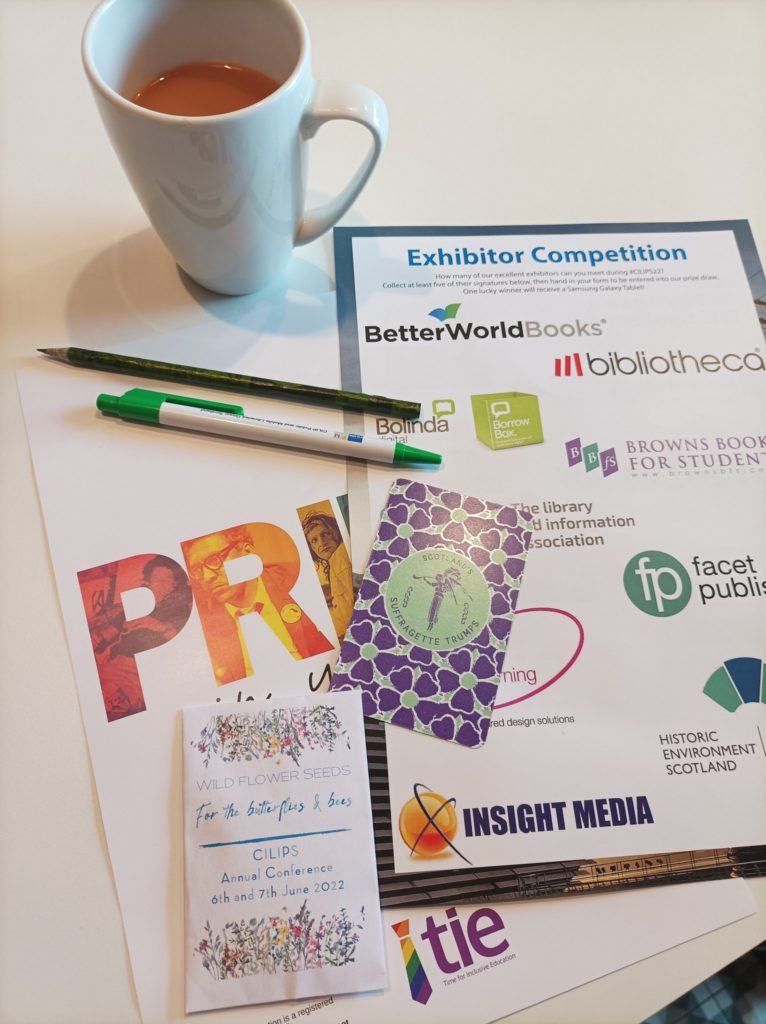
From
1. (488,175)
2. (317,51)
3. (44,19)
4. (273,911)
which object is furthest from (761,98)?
(273,911)

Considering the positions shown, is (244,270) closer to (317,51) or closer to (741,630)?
(317,51)

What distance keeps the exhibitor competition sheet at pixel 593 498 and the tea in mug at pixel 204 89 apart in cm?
15

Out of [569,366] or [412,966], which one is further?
[569,366]

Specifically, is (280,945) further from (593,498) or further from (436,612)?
(593,498)

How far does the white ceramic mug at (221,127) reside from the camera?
0.48m

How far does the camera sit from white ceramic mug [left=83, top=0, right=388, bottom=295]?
1.58 feet

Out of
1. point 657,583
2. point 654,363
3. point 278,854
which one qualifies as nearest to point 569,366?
point 654,363

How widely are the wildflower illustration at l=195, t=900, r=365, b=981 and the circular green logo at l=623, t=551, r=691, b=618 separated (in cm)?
28

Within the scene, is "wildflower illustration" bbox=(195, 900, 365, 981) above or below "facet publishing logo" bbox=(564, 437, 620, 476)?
below

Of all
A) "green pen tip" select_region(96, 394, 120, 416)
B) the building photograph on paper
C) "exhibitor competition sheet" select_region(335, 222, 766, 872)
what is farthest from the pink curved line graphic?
"green pen tip" select_region(96, 394, 120, 416)

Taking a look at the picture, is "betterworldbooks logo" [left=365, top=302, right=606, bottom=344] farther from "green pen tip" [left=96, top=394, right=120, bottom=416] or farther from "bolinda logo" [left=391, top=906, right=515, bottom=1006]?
"bolinda logo" [left=391, top=906, right=515, bottom=1006]

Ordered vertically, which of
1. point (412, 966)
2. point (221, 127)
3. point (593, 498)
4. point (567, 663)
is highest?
point (221, 127)

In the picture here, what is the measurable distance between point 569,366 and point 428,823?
37 cm

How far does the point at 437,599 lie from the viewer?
556 millimetres
